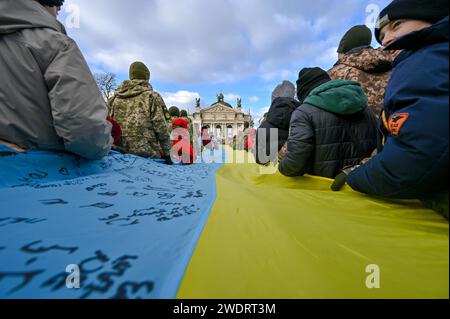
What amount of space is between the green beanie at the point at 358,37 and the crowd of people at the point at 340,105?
1 cm

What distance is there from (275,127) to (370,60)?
97 centimetres

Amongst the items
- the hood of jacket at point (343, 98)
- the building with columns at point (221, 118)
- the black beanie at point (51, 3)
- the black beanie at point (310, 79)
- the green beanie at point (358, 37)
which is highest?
the building with columns at point (221, 118)

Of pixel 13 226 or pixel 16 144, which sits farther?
pixel 16 144

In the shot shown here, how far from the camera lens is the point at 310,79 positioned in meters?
1.67

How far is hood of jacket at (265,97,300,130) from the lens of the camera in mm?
2061

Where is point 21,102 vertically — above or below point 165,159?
above

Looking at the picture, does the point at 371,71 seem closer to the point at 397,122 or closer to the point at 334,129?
the point at 334,129

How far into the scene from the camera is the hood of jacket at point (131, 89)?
106 inches

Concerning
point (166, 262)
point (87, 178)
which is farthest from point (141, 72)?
point (166, 262)

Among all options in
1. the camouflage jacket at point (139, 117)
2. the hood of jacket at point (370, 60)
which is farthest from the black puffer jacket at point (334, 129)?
the camouflage jacket at point (139, 117)

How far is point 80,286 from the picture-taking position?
1.35 feet

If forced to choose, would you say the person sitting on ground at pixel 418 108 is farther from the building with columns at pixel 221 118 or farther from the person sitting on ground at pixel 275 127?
the building with columns at pixel 221 118
